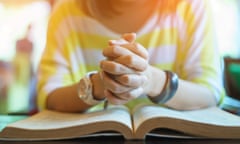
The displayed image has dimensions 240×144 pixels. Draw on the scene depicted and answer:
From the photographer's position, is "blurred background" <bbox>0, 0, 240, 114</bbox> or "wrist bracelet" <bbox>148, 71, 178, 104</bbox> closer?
"wrist bracelet" <bbox>148, 71, 178, 104</bbox>

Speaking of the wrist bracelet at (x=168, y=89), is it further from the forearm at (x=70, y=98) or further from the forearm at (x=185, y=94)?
the forearm at (x=70, y=98)

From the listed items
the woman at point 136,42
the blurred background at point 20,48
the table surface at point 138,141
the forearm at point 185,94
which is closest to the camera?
the table surface at point 138,141

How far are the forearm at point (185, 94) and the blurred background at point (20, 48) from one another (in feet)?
2.35

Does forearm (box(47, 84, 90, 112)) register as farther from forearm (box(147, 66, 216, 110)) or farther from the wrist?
forearm (box(147, 66, 216, 110))

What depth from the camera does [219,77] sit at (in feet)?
2.90

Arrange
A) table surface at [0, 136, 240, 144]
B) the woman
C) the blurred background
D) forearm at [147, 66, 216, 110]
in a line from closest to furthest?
table surface at [0, 136, 240, 144]
forearm at [147, 66, 216, 110]
the woman
the blurred background

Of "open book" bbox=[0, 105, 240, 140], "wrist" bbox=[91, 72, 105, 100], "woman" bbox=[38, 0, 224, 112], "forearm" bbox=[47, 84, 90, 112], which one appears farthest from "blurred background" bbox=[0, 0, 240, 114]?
"open book" bbox=[0, 105, 240, 140]

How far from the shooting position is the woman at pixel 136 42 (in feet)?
2.71

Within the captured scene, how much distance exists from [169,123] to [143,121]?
4 centimetres

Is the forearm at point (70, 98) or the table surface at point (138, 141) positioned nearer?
the table surface at point (138, 141)

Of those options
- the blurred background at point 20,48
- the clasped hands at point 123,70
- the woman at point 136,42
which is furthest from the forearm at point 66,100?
the blurred background at point 20,48

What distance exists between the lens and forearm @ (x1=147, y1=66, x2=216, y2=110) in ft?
2.32

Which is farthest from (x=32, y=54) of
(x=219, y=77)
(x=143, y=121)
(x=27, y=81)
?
(x=143, y=121)

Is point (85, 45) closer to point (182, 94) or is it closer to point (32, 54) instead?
point (182, 94)
